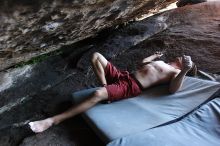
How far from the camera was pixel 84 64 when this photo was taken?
15.4 ft

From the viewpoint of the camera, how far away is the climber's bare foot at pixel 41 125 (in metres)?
3.36

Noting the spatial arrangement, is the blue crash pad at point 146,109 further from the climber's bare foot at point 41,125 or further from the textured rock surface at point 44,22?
the textured rock surface at point 44,22

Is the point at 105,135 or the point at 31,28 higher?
the point at 31,28

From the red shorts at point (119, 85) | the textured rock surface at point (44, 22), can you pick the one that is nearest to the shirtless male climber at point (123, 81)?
the red shorts at point (119, 85)

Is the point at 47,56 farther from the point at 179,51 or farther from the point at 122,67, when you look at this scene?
the point at 179,51

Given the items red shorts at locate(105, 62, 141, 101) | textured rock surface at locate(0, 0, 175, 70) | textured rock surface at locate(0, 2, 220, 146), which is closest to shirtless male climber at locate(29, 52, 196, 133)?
red shorts at locate(105, 62, 141, 101)

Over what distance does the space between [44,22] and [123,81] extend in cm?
131

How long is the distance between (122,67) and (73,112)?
4.88ft

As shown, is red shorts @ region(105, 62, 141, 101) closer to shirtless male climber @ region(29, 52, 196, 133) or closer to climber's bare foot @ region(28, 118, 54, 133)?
shirtless male climber @ region(29, 52, 196, 133)

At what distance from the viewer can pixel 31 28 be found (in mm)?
2939

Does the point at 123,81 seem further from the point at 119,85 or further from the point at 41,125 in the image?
the point at 41,125

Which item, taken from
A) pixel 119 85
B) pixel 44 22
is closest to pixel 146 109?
pixel 119 85

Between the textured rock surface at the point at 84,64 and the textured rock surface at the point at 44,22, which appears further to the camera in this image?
the textured rock surface at the point at 84,64

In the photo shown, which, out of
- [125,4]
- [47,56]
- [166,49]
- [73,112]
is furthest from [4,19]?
[166,49]
